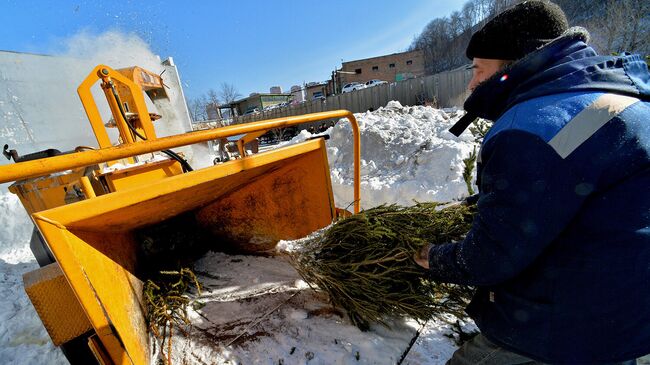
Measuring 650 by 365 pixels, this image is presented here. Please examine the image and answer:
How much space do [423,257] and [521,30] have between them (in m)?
1.16

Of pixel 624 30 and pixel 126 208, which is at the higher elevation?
pixel 624 30

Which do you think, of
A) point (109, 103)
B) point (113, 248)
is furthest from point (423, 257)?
point (109, 103)

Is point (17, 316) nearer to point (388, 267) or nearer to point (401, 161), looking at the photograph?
point (388, 267)

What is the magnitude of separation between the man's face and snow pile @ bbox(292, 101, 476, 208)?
3119 millimetres

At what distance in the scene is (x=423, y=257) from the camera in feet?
5.42

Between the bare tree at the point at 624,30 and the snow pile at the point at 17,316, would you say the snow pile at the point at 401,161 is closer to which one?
the snow pile at the point at 17,316

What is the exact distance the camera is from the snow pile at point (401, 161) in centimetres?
552

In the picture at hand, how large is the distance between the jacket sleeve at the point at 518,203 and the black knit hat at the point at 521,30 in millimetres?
460

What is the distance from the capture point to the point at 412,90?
2194cm

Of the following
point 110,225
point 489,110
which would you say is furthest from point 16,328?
point 489,110

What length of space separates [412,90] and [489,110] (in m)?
22.4

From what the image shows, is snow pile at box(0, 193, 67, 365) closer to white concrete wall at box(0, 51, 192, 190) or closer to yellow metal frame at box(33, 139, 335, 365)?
yellow metal frame at box(33, 139, 335, 365)

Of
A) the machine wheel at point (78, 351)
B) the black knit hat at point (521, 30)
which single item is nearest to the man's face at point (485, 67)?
the black knit hat at point (521, 30)

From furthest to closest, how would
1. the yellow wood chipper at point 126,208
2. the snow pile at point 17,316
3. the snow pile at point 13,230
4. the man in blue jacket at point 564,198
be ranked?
the snow pile at point 13,230, the snow pile at point 17,316, the yellow wood chipper at point 126,208, the man in blue jacket at point 564,198
